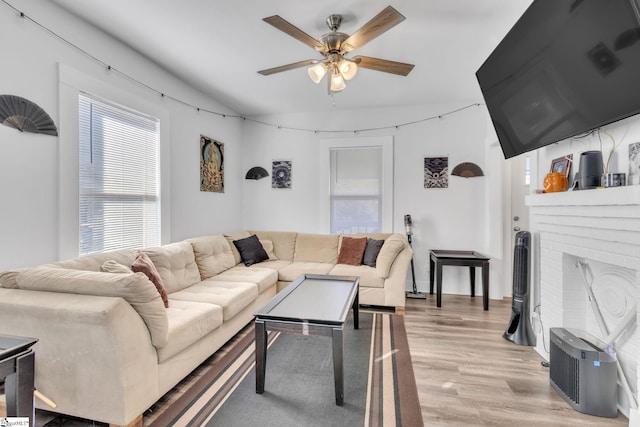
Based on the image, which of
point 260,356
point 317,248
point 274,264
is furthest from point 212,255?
point 260,356

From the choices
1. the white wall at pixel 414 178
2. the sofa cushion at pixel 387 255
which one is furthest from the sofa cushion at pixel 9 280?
the white wall at pixel 414 178

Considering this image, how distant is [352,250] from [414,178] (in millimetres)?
1404

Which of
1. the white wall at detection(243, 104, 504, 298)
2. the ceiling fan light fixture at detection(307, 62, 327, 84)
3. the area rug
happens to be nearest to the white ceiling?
the ceiling fan light fixture at detection(307, 62, 327, 84)

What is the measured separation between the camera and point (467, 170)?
4.16 metres

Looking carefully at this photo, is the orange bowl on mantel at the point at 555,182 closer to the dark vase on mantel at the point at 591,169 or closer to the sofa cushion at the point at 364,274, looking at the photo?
the dark vase on mantel at the point at 591,169

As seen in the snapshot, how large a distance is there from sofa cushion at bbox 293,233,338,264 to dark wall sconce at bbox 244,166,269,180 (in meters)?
1.23

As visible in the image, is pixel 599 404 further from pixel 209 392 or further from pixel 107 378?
pixel 107 378

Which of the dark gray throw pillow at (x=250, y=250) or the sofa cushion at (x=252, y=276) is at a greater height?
the dark gray throw pillow at (x=250, y=250)

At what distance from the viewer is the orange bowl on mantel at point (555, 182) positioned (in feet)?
7.49

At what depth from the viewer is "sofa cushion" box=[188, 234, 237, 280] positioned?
10.8 feet

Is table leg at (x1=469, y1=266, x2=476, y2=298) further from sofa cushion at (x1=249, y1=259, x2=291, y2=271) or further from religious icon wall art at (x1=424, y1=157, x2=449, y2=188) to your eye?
sofa cushion at (x1=249, y1=259, x2=291, y2=271)

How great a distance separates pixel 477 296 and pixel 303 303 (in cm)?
294

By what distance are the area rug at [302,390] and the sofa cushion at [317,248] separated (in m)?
1.54

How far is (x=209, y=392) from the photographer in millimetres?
1968
